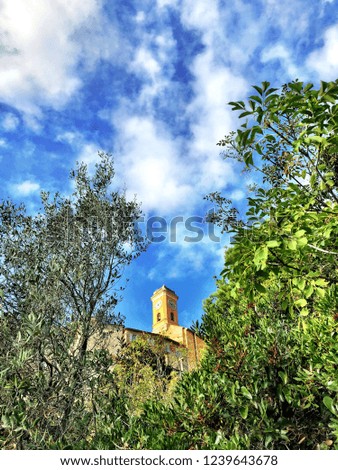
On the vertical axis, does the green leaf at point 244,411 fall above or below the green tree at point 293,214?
below

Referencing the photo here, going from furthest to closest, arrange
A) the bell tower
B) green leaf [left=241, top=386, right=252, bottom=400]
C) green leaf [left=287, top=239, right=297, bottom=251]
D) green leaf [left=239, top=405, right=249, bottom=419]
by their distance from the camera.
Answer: the bell tower → green leaf [left=241, top=386, right=252, bottom=400] → green leaf [left=239, top=405, right=249, bottom=419] → green leaf [left=287, top=239, right=297, bottom=251]

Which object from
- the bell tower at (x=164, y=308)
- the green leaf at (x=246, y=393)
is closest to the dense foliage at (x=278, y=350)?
the green leaf at (x=246, y=393)

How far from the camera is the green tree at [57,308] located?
4.43 metres

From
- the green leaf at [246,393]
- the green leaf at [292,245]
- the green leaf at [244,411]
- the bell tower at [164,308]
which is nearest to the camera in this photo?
the green leaf at [292,245]

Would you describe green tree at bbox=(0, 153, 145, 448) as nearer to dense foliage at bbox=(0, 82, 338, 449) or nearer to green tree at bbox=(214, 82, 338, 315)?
dense foliage at bbox=(0, 82, 338, 449)

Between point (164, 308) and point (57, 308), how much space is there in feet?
216

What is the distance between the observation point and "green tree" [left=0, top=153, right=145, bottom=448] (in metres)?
4.43

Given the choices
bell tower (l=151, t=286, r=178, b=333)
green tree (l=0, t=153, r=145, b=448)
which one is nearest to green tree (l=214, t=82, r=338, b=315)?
green tree (l=0, t=153, r=145, b=448)

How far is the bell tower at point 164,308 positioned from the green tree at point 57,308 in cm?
5849

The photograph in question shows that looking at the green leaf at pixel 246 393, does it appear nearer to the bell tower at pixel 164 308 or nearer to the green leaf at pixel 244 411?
the green leaf at pixel 244 411

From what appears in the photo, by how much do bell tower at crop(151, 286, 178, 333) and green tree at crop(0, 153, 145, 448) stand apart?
192ft
